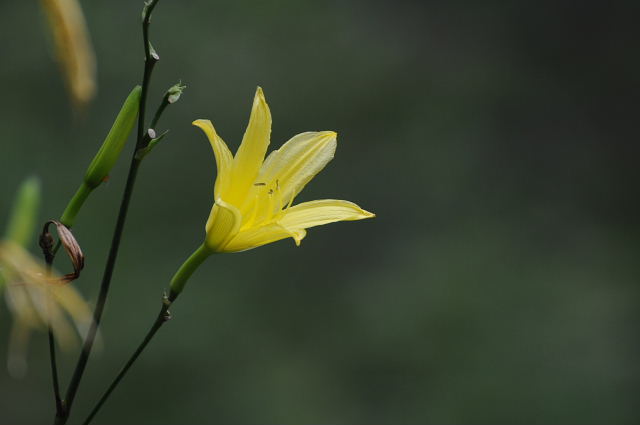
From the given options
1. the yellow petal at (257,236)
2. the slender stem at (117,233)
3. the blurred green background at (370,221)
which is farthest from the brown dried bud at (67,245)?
the blurred green background at (370,221)

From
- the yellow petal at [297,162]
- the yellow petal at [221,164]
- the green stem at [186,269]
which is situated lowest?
the green stem at [186,269]

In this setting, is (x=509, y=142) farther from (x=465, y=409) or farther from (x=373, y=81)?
(x=465, y=409)

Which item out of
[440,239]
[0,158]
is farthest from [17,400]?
[440,239]

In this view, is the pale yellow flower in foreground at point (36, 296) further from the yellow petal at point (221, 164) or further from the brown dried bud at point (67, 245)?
the yellow petal at point (221, 164)

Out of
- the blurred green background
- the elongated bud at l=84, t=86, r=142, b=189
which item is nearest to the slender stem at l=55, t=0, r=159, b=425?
the elongated bud at l=84, t=86, r=142, b=189

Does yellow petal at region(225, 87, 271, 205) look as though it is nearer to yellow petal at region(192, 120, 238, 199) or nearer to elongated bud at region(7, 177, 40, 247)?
yellow petal at region(192, 120, 238, 199)

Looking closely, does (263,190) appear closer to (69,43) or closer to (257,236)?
(257,236)
